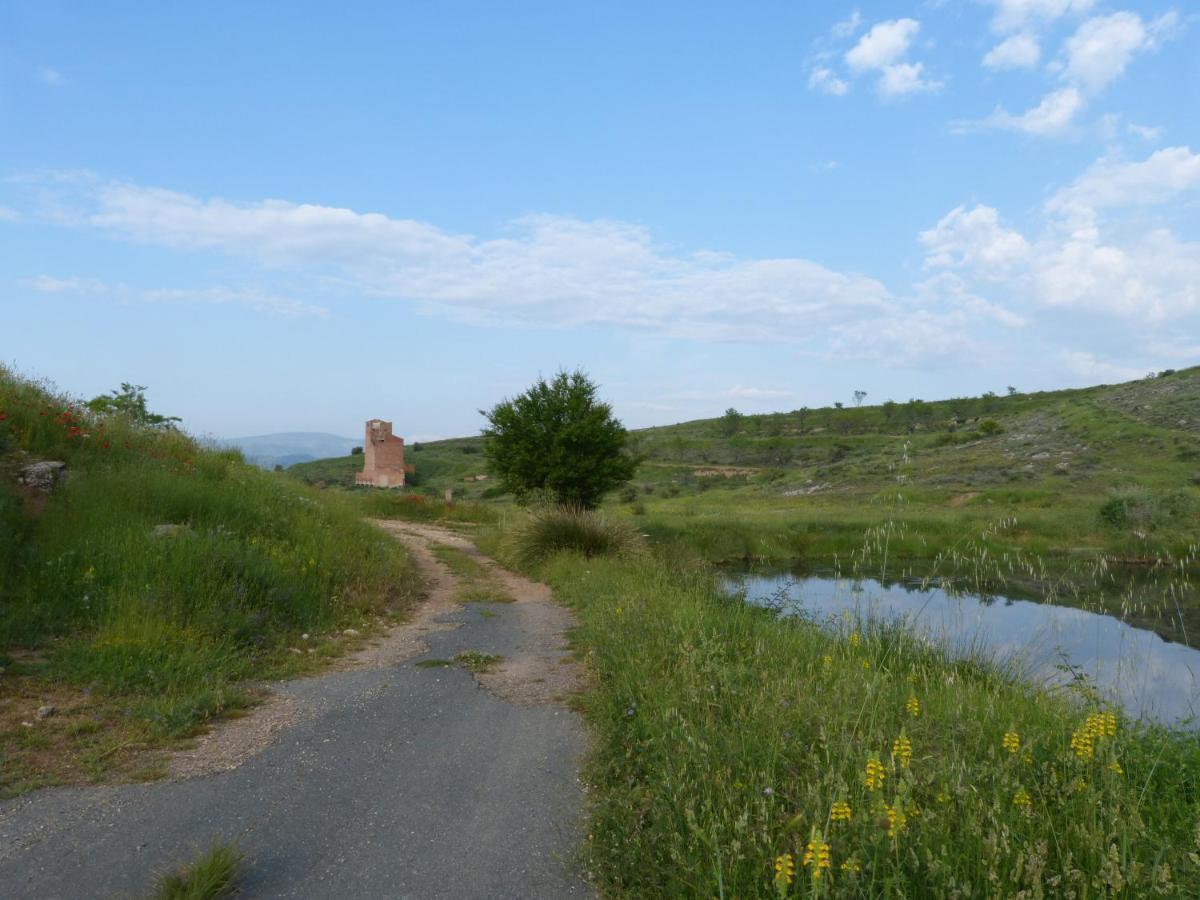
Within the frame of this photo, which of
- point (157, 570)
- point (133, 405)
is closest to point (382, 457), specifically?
point (133, 405)

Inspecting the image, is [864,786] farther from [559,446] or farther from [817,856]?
[559,446]

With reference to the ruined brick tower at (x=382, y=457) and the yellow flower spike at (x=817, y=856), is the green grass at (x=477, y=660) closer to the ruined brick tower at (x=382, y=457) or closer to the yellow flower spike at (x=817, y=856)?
the yellow flower spike at (x=817, y=856)

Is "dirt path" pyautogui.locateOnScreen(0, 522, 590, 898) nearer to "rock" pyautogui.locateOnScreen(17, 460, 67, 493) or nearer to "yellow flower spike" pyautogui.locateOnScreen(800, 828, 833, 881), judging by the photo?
"yellow flower spike" pyautogui.locateOnScreen(800, 828, 833, 881)

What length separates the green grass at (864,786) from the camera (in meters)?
2.83

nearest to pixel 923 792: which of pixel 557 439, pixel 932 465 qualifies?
pixel 557 439

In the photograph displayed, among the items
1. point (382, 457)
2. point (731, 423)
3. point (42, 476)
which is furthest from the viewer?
point (731, 423)

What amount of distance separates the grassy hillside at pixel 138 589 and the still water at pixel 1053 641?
5689 millimetres

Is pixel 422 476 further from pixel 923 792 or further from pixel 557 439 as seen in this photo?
pixel 923 792

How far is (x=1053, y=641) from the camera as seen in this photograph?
10.3m

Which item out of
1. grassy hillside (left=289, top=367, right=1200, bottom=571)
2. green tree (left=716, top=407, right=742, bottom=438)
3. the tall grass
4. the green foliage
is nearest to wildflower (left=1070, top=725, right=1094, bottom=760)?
grassy hillside (left=289, top=367, right=1200, bottom=571)

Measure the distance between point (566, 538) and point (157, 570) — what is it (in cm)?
890

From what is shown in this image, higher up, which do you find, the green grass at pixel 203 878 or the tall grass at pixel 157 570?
the tall grass at pixel 157 570

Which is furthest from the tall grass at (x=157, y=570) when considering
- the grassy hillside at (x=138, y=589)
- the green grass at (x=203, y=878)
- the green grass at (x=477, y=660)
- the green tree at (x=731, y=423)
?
the green tree at (x=731, y=423)

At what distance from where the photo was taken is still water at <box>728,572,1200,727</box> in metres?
7.10
